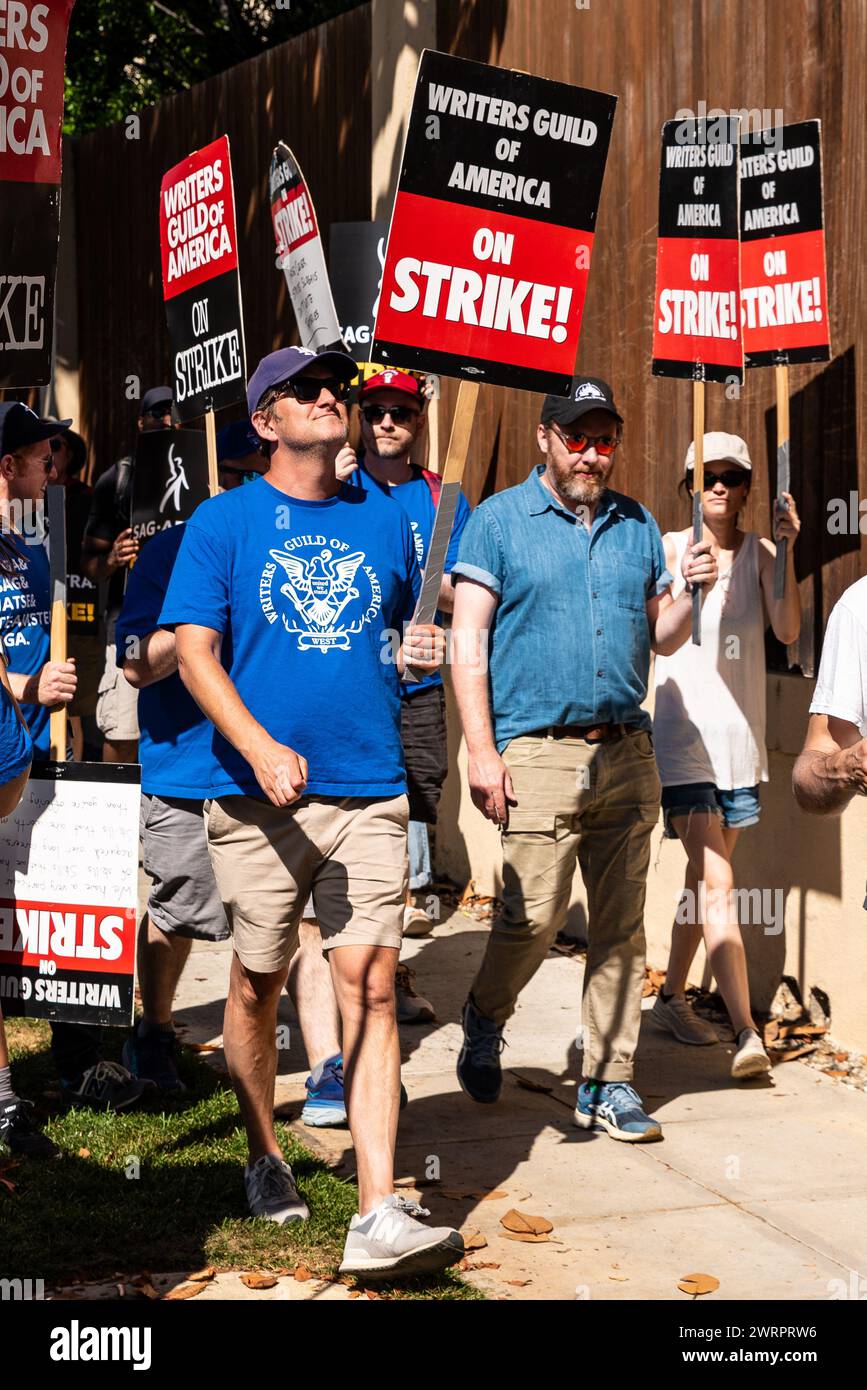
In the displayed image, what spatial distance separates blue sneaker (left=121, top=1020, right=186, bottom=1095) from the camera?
602 centimetres

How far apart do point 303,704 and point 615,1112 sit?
192 centimetres

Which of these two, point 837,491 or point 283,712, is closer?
point 283,712

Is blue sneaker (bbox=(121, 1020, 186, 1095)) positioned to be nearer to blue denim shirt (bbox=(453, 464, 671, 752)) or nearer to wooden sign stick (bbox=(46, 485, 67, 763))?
wooden sign stick (bbox=(46, 485, 67, 763))

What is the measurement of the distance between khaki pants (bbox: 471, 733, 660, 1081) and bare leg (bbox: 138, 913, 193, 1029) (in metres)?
1.04

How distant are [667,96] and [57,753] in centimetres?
403

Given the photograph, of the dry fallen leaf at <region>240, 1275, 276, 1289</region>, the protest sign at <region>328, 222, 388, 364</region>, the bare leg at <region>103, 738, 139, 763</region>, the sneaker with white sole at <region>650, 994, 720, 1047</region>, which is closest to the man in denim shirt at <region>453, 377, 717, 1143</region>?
the sneaker with white sole at <region>650, 994, 720, 1047</region>

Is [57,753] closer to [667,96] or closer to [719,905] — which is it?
[719,905]

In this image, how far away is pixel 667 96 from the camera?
24.9ft

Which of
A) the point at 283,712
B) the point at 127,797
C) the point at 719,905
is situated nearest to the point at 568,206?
the point at 283,712

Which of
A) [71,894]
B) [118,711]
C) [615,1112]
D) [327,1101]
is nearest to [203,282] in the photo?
[118,711]

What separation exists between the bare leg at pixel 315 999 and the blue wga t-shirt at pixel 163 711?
0.62 metres

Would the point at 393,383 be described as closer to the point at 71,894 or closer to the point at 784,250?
the point at 784,250

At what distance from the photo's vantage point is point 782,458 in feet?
20.9

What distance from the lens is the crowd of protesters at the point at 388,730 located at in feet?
15.3
